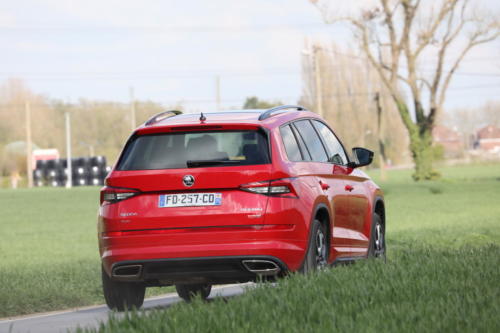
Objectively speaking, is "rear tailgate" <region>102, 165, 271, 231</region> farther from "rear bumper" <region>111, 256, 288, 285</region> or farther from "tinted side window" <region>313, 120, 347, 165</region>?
"tinted side window" <region>313, 120, 347, 165</region>

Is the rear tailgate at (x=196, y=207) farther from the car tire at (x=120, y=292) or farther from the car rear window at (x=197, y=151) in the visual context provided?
the car tire at (x=120, y=292)

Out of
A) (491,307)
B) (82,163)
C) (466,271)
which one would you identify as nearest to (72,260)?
(466,271)

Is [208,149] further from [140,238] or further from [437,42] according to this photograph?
[437,42]

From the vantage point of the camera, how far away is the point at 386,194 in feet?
163

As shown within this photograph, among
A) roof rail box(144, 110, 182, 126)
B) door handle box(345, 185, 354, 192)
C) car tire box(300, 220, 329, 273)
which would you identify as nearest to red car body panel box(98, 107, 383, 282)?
car tire box(300, 220, 329, 273)

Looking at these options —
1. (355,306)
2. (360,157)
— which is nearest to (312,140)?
(360,157)

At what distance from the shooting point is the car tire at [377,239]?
12.5m

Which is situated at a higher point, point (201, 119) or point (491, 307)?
point (201, 119)

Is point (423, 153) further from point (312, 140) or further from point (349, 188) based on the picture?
point (312, 140)

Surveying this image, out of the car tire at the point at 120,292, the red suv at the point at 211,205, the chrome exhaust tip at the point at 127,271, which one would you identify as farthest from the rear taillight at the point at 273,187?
the car tire at the point at 120,292

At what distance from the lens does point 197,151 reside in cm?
970

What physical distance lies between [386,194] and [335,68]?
73834 mm

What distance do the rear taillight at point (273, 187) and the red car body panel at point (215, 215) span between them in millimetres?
24

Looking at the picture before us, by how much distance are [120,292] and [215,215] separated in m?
1.64
